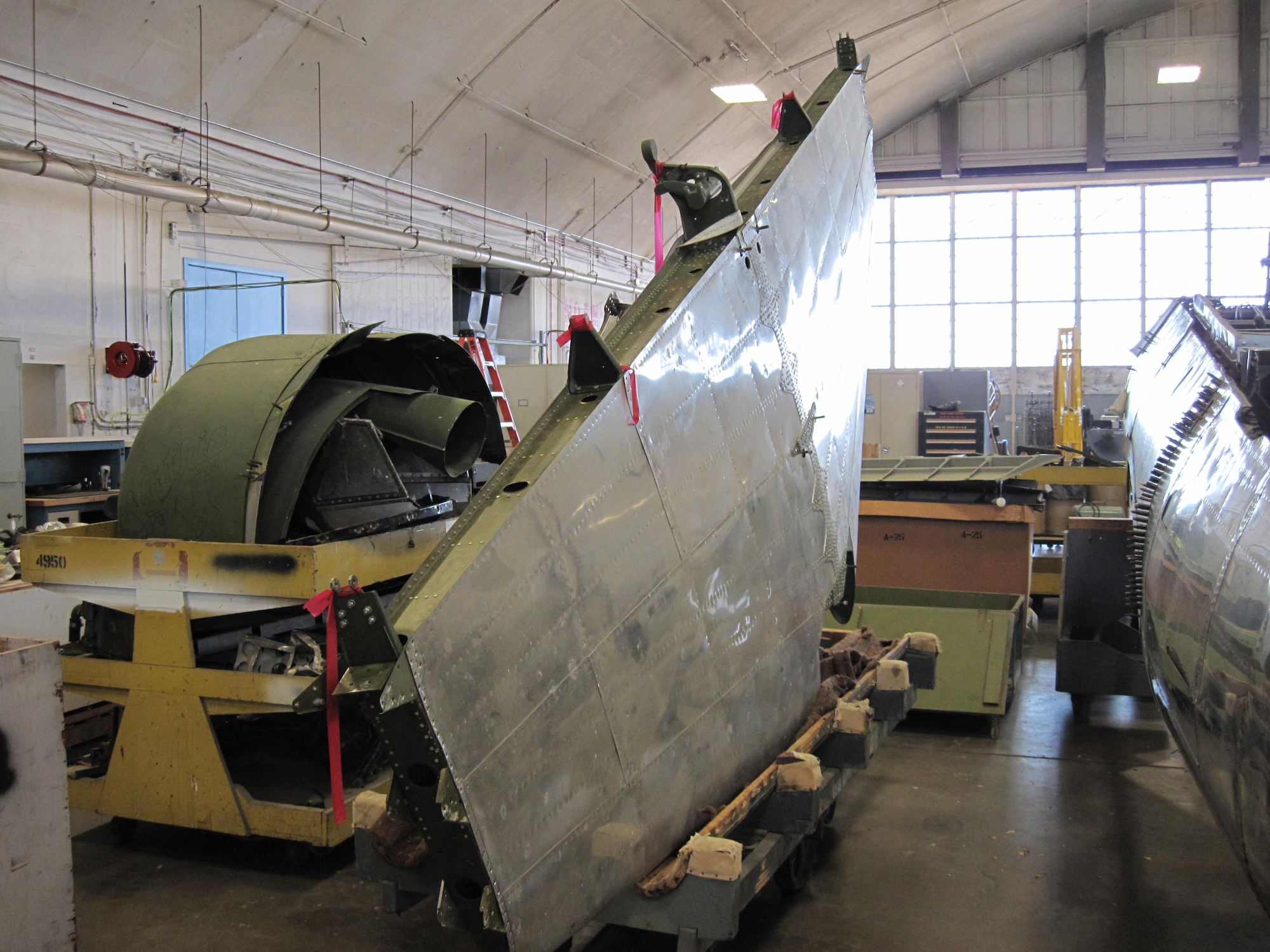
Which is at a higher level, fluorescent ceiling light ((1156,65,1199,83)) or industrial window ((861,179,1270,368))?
fluorescent ceiling light ((1156,65,1199,83))

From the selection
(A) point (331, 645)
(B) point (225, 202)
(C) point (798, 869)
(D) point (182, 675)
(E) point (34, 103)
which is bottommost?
(C) point (798, 869)

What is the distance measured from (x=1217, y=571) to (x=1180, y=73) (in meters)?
15.3

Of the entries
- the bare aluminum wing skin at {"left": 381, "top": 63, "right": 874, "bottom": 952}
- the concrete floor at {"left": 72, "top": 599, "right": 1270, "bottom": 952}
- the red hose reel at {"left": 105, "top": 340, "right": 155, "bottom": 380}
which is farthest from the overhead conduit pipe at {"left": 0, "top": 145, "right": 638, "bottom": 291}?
the bare aluminum wing skin at {"left": 381, "top": 63, "right": 874, "bottom": 952}

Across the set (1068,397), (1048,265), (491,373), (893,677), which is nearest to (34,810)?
(893,677)

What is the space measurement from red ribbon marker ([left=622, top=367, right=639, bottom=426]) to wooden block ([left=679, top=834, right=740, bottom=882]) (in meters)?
1.05

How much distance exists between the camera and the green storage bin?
211 inches

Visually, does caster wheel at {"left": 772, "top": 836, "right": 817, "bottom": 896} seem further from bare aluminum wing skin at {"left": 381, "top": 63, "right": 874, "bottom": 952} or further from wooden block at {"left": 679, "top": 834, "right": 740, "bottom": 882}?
wooden block at {"left": 679, "top": 834, "right": 740, "bottom": 882}

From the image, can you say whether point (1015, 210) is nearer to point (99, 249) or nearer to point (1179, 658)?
point (99, 249)

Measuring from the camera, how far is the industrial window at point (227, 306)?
906cm

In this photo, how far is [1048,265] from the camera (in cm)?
2019

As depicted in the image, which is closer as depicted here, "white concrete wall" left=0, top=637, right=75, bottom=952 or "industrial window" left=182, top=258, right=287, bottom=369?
"white concrete wall" left=0, top=637, right=75, bottom=952

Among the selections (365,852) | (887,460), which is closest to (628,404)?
(365,852)

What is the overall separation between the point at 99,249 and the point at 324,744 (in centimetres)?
592

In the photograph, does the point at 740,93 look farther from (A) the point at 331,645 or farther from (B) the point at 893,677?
(A) the point at 331,645
